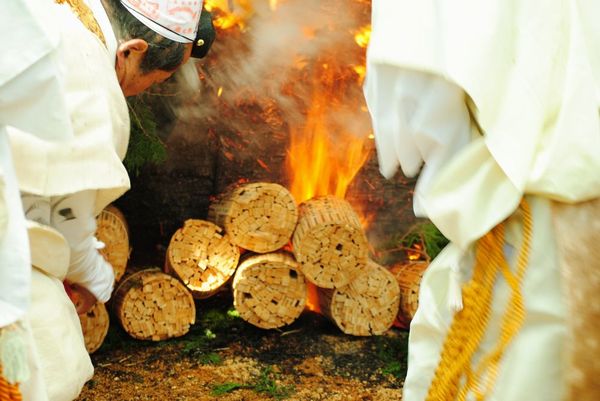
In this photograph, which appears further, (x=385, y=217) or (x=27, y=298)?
(x=385, y=217)

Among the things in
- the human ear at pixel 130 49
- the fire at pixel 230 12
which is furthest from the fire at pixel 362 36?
the human ear at pixel 130 49

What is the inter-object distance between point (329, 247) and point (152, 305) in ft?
4.17

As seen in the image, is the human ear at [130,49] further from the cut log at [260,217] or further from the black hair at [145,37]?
the cut log at [260,217]

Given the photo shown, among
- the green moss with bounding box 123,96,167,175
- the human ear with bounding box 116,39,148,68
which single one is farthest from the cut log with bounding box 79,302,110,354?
the human ear with bounding box 116,39,148,68

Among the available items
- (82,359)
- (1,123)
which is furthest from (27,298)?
(82,359)

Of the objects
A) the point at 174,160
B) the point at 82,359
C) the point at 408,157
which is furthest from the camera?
the point at 174,160

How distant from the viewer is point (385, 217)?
612 cm

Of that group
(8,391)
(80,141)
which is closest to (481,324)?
(8,391)

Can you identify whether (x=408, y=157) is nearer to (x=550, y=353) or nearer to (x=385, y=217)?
(x=550, y=353)

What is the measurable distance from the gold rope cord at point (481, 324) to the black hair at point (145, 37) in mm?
1882

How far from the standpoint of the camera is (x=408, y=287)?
5.34 metres

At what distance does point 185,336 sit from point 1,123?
3499 mm

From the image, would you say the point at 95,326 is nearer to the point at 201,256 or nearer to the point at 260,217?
the point at 201,256

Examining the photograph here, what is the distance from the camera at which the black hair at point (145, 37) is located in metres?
3.35
